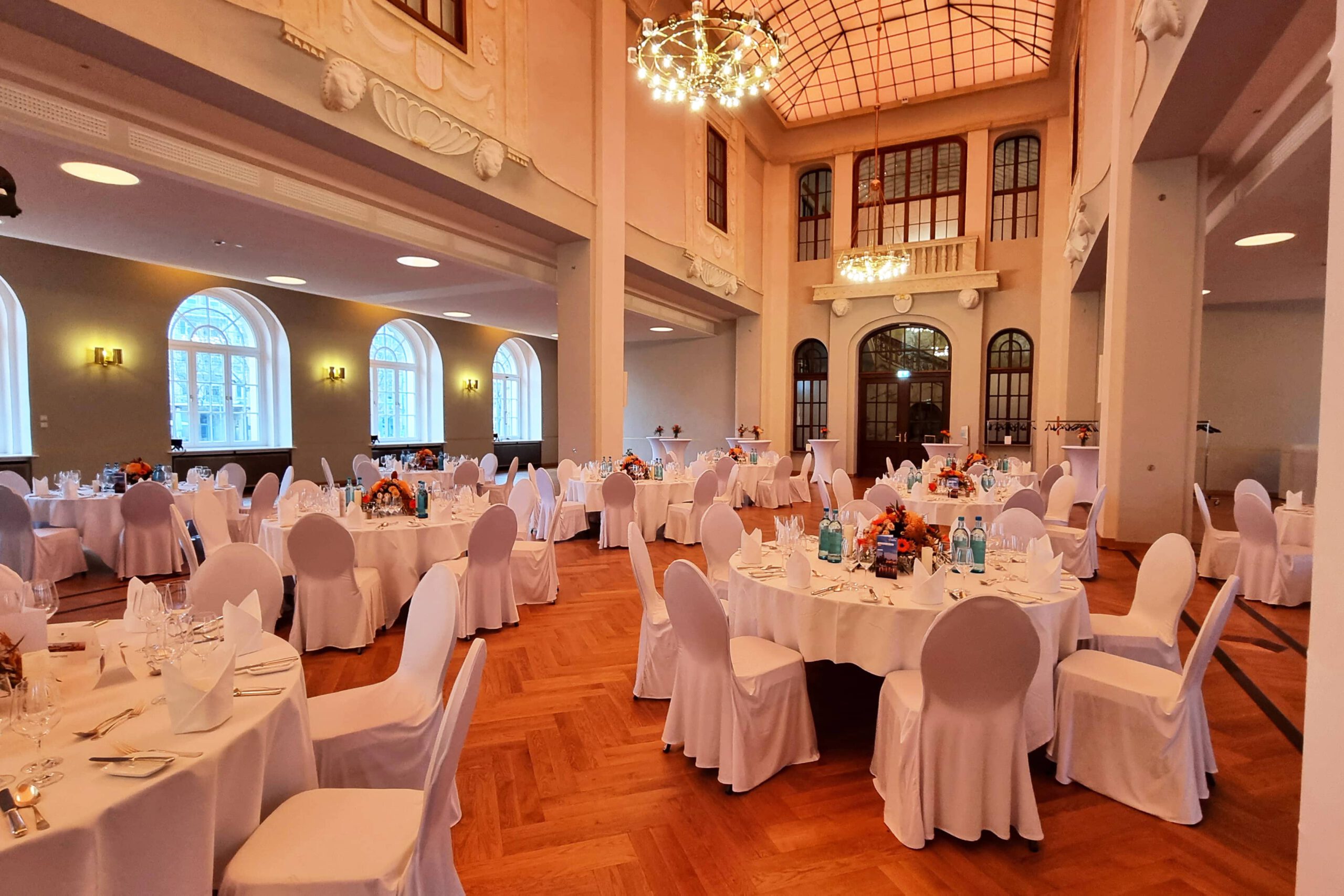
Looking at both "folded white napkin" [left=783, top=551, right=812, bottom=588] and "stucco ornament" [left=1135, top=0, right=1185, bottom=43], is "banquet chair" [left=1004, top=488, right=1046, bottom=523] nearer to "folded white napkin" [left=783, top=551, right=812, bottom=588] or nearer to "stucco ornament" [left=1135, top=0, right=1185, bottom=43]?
"folded white napkin" [left=783, top=551, right=812, bottom=588]

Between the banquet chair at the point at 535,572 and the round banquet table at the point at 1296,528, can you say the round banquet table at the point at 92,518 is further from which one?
the round banquet table at the point at 1296,528

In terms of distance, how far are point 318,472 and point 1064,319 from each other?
47.8 feet

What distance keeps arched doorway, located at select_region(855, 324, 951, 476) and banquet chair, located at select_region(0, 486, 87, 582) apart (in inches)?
518

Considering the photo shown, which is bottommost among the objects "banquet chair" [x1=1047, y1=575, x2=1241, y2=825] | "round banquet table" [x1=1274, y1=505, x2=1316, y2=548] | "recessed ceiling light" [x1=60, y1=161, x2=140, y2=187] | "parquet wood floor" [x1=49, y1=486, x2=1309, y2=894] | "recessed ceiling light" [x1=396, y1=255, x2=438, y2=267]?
"parquet wood floor" [x1=49, y1=486, x2=1309, y2=894]

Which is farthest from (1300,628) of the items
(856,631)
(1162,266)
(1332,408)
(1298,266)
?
(1298,266)

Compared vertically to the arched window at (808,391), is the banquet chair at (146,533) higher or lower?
lower

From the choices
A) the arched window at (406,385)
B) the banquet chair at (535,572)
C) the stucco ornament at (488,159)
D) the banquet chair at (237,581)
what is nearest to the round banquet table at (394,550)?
the banquet chair at (535,572)

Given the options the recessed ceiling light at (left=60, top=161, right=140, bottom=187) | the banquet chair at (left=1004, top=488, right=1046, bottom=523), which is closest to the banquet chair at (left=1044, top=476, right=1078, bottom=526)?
the banquet chair at (left=1004, top=488, right=1046, bottom=523)

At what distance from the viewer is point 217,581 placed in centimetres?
283

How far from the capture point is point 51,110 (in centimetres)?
472

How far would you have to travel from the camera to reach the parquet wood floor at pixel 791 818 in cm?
223

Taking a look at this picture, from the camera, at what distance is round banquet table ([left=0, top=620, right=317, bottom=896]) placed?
130 cm

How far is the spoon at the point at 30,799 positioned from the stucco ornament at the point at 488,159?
22.9 feet

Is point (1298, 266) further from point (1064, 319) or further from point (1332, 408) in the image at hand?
point (1332, 408)
